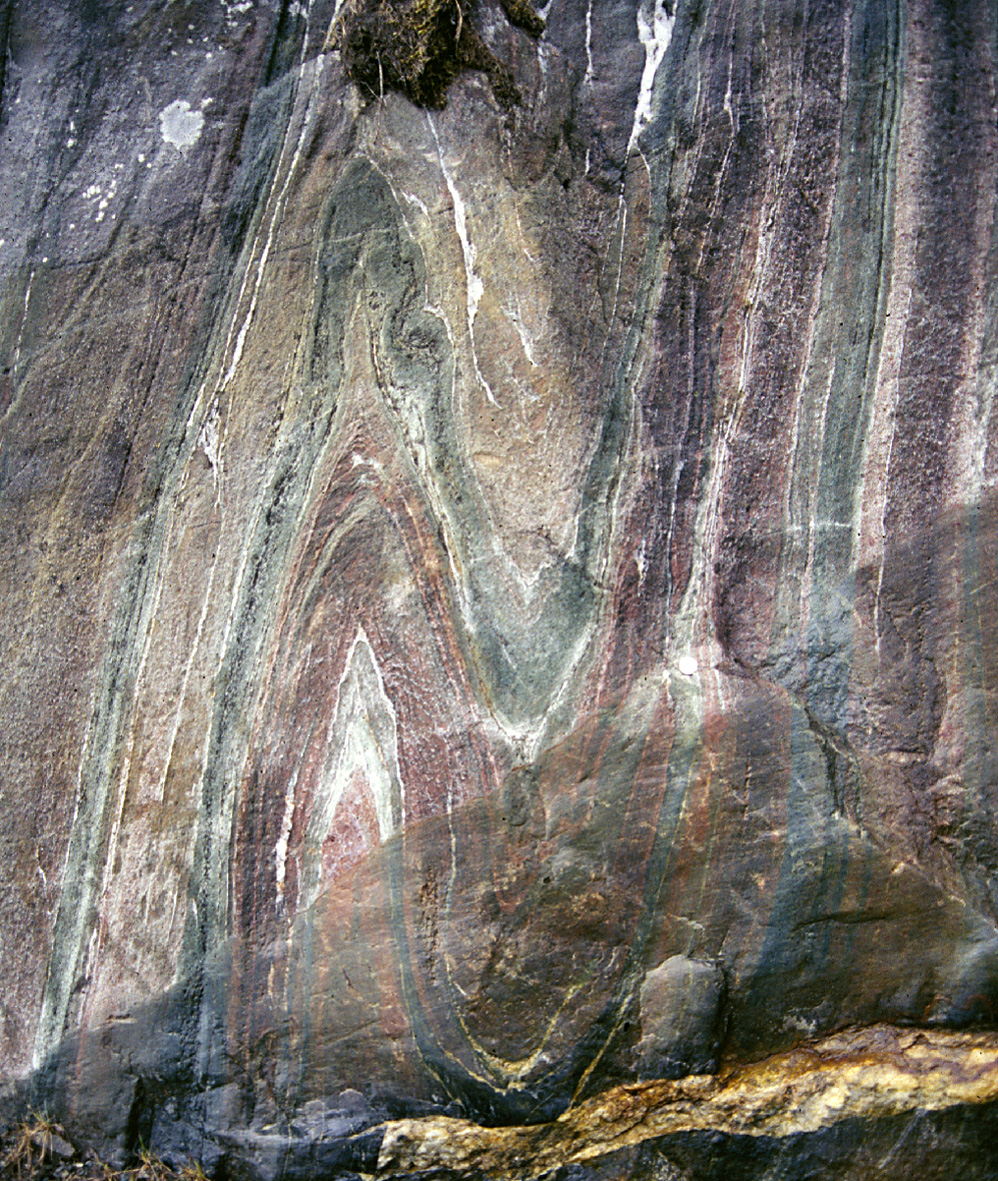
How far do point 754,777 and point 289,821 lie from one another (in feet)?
5.72

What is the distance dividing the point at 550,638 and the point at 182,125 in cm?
259

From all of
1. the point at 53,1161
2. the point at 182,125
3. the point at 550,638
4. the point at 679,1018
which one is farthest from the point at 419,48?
the point at 53,1161

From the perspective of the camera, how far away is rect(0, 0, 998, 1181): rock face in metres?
3.29

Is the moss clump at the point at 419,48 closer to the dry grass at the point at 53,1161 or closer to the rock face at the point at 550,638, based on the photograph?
the rock face at the point at 550,638

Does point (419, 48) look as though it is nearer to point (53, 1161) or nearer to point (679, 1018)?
point (679, 1018)

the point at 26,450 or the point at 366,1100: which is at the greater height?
the point at 26,450

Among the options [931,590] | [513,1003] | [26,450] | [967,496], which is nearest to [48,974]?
[513,1003]

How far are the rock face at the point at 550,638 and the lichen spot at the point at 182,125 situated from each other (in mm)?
202

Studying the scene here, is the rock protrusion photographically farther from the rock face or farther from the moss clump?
the moss clump

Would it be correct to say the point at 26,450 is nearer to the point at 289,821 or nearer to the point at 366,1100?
the point at 289,821

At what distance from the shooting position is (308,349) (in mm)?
3539

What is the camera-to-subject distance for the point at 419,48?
3369mm

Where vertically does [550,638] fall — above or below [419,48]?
below

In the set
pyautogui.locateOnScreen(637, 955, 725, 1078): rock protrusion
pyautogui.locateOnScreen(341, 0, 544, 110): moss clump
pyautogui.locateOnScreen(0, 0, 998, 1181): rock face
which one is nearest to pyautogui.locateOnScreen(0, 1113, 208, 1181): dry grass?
pyautogui.locateOnScreen(0, 0, 998, 1181): rock face
